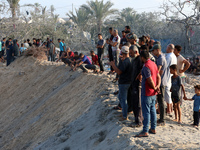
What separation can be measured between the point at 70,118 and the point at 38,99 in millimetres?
5006

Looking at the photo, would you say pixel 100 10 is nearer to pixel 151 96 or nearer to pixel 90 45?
pixel 90 45

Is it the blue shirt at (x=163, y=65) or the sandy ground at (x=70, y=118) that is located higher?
the blue shirt at (x=163, y=65)

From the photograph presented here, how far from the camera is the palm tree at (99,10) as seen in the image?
93.5 feet

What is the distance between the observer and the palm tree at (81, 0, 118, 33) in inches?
1121

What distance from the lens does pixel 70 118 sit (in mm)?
7496

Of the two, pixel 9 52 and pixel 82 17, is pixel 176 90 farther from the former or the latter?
pixel 82 17

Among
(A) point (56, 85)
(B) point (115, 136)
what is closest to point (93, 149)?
(B) point (115, 136)

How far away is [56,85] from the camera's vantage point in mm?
12398

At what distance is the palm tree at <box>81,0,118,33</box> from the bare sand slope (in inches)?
543

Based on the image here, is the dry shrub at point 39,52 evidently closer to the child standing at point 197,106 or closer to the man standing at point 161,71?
the man standing at point 161,71

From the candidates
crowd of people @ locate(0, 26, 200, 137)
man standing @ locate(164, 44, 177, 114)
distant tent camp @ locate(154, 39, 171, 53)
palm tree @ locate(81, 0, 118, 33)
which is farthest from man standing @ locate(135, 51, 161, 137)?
palm tree @ locate(81, 0, 118, 33)

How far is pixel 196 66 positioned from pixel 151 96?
12.8m

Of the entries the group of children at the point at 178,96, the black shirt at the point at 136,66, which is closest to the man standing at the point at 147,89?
the black shirt at the point at 136,66

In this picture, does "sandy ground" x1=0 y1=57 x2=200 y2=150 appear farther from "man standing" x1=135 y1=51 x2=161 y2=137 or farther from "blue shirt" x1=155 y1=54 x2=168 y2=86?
"blue shirt" x1=155 y1=54 x2=168 y2=86
